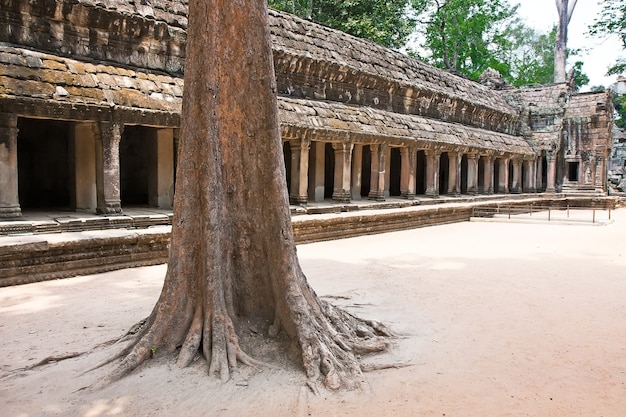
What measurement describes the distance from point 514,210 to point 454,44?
79.6 ft

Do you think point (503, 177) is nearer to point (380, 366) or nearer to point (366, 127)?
point (366, 127)

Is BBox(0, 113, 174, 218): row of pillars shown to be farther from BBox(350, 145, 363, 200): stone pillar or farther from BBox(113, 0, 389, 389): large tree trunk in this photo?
BBox(350, 145, 363, 200): stone pillar

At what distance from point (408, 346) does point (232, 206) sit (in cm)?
212

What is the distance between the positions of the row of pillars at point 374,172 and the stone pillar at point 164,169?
3.03 meters

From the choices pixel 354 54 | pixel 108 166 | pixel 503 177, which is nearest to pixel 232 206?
pixel 108 166

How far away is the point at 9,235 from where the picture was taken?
7.50 meters

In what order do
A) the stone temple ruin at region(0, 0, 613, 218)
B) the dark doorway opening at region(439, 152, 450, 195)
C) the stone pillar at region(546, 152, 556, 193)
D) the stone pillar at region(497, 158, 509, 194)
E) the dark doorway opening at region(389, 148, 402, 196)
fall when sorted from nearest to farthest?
the stone temple ruin at region(0, 0, 613, 218) → the dark doorway opening at region(389, 148, 402, 196) → the dark doorway opening at region(439, 152, 450, 195) → the stone pillar at region(497, 158, 509, 194) → the stone pillar at region(546, 152, 556, 193)

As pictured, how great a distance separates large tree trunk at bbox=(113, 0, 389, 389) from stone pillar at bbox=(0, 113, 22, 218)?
485cm

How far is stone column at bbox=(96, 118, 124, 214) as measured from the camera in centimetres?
888

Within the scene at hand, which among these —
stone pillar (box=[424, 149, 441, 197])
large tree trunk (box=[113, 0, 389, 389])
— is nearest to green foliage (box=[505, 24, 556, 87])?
stone pillar (box=[424, 149, 441, 197])

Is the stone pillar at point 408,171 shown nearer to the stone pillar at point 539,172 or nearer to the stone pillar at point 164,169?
the stone pillar at point 164,169

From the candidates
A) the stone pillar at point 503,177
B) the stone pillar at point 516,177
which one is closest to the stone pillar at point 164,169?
the stone pillar at point 503,177

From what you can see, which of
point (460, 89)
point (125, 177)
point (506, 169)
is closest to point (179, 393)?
point (125, 177)

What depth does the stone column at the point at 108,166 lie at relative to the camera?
8875 millimetres
